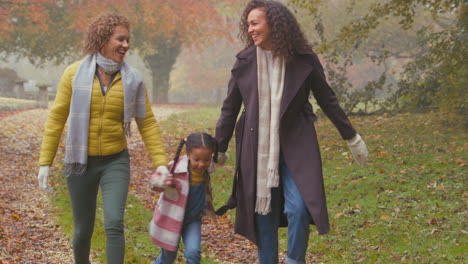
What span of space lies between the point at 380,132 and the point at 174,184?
10.6m

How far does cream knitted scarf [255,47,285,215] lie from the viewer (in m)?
4.13

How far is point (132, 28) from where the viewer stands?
90.8 ft

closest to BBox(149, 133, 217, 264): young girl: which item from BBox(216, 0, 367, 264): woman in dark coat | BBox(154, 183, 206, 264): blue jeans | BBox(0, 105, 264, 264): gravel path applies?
BBox(154, 183, 206, 264): blue jeans

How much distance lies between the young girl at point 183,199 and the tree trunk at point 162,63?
28547 mm

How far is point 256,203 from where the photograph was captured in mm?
4223

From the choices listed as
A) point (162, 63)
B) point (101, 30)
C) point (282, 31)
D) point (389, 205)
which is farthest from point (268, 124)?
point (162, 63)

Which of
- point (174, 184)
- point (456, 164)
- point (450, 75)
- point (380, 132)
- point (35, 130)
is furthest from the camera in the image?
point (35, 130)

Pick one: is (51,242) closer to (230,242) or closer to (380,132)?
(230,242)

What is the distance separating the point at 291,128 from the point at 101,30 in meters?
1.49

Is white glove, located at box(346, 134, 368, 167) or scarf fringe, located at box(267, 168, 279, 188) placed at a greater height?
white glove, located at box(346, 134, 368, 167)

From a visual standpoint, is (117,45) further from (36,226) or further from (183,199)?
(36,226)

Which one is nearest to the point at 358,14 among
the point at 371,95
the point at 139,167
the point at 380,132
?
the point at 371,95

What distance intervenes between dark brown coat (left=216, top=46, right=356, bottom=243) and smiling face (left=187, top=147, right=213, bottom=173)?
26cm

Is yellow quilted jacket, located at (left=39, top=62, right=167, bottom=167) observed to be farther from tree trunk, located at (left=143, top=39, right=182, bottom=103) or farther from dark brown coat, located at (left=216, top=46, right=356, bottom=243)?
tree trunk, located at (left=143, top=39, right=182, bottom=103)
